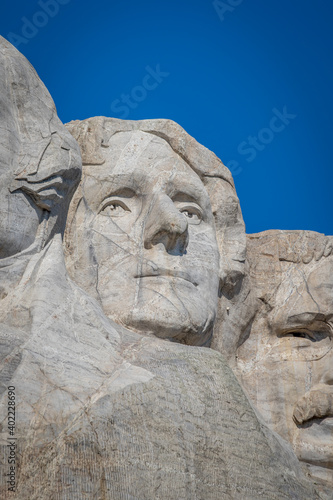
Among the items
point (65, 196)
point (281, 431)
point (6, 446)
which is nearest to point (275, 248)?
point (281, 431)

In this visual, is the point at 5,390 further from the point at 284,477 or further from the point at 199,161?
the point at 199,161

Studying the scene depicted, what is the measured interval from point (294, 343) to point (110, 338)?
8.78ft

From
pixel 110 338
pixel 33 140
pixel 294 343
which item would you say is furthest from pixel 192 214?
pixel 110 338

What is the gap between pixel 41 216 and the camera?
593 cm

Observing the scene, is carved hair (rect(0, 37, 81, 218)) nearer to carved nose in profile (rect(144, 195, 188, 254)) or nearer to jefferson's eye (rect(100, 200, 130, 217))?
carved nose in profile (rect(144, 195, 188, 254))

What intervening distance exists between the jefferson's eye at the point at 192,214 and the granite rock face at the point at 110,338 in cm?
2

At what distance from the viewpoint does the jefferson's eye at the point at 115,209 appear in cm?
746

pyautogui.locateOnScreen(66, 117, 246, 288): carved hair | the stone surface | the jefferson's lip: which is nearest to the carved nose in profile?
→ the jefferson's lip

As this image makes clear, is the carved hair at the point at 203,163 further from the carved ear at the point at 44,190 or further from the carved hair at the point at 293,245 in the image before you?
the carved ear at the point at 44,190

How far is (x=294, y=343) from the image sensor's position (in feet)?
26.3

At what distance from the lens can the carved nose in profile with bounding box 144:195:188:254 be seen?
7094mm

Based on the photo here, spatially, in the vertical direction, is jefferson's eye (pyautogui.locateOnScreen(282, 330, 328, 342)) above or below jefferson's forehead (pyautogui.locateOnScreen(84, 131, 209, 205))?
below

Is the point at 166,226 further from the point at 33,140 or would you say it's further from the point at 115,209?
the point at 33,140

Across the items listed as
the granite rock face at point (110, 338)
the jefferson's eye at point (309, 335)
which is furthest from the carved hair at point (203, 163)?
the jefferson's eye at point (309, 335)
